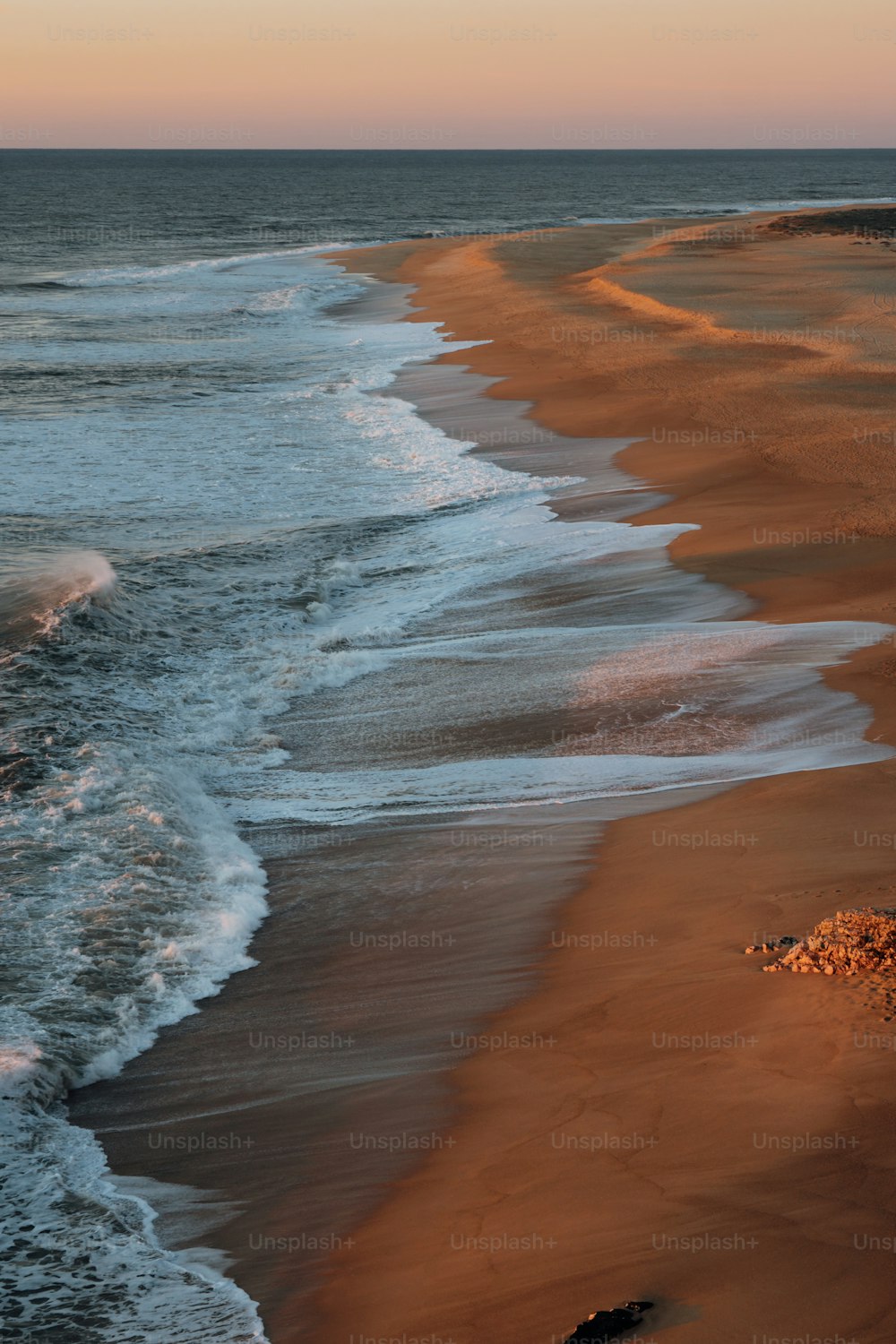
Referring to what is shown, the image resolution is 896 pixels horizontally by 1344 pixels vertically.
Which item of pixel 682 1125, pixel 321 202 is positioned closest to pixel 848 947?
pixel 682 1125

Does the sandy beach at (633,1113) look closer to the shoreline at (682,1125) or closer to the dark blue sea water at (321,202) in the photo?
the shoreline at (682,1125)

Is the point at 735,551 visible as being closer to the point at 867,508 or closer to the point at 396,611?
the point at 867,508

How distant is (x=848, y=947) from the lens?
15.5ft

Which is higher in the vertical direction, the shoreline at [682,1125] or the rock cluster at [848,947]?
the rock cluster at [848,947]

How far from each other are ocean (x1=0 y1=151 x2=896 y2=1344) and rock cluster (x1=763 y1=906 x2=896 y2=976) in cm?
126

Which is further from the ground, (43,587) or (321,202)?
(321,202)

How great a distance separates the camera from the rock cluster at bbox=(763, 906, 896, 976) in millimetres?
4668

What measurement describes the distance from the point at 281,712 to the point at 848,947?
519 centimetres

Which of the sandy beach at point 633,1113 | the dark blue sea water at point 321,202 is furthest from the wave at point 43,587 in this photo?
the dark blue sea water at point 321,202

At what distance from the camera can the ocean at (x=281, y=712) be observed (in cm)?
505

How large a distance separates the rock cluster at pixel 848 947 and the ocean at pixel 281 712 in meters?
1.26

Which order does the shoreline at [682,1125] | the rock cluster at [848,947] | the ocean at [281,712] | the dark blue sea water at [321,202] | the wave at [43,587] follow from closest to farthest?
the shoreline at [682,1125]
the rock cluster at [848,947]
the ocean at [281,712]
the wave at [43,587]
the dark blue sea water at [321,202]

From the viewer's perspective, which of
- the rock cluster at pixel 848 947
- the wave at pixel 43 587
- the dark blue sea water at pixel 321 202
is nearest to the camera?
the rock cluster at pixel 848 947

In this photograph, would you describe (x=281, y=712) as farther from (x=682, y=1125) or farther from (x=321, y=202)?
(x=321, y=202)
